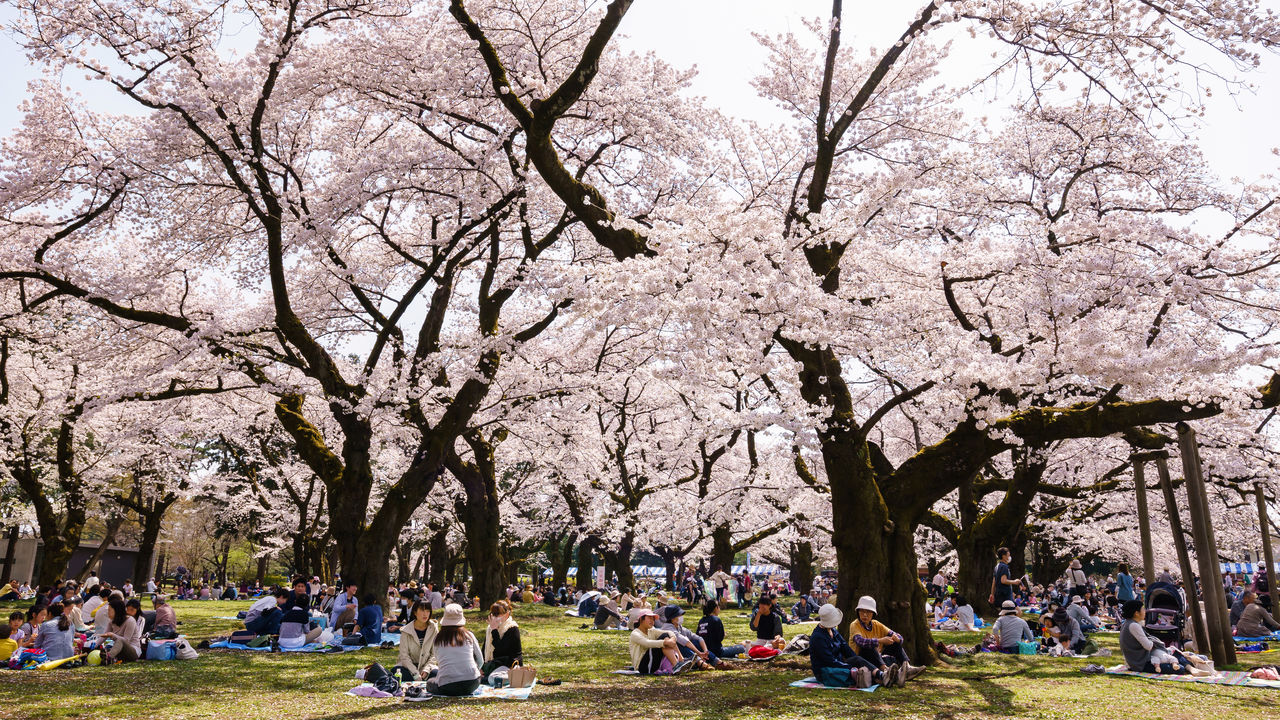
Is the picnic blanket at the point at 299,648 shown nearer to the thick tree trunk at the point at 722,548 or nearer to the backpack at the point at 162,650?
the backpack at the point at 162,650

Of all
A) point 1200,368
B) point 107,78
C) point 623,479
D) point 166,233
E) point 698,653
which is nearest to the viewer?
point 1200,368

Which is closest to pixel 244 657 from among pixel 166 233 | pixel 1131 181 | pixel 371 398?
pixel 371 398

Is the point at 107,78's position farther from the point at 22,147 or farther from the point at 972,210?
the point at 972,210

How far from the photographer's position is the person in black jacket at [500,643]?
870 cm

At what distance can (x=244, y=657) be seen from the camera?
37.4 ft

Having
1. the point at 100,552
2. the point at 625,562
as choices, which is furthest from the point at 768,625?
the point at 100,552

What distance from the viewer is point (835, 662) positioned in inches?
345

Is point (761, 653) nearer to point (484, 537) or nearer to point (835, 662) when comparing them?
point (835, 662)

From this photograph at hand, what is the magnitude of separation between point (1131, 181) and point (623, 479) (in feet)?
48.5

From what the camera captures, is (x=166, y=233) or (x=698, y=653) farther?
(x=166, y=233)

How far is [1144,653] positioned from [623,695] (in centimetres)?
646

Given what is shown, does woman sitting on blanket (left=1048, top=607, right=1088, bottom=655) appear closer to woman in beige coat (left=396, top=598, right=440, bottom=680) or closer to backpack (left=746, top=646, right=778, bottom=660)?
backpack (left=746, top=646, right=778, bottom=660)

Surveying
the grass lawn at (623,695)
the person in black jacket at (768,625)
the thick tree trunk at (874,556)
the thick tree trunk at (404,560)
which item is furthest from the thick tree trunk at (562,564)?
the thick tree trunk at (874,556)

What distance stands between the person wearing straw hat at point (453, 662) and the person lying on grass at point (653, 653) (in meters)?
2.49
